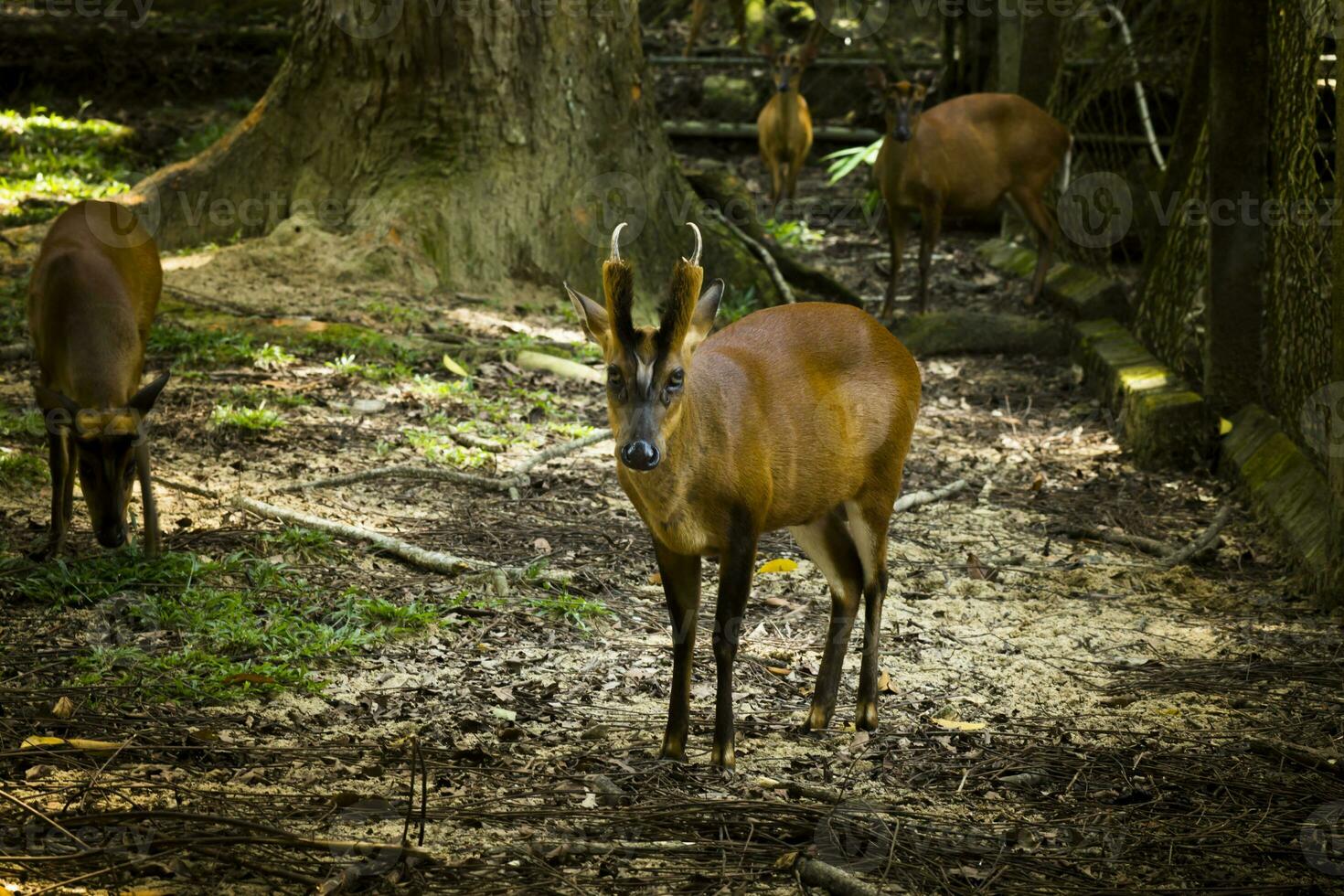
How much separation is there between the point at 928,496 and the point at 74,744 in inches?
171

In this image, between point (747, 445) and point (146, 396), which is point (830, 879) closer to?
point (747, 445)

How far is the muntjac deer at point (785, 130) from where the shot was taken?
574 inches

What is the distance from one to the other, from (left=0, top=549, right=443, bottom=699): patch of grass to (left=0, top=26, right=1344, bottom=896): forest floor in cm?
1

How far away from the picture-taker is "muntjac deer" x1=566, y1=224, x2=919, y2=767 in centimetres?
383

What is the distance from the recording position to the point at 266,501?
611 cm

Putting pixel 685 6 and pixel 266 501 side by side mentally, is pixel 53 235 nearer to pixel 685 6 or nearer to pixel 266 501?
pixel 266 501

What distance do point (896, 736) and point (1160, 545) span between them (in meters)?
2.54

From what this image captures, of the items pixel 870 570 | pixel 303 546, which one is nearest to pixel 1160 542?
pixel 870 570

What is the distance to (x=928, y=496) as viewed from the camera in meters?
7.02

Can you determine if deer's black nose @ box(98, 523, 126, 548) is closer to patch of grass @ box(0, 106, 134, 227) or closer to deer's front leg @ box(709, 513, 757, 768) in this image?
deer's front leg @ box(709, 513, 757, 768)

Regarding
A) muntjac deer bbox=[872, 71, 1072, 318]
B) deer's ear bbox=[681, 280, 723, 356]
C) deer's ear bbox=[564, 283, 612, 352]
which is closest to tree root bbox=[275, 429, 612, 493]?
deer's ear bbox=[564, 283, 612, 352]

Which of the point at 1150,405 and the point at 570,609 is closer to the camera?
the point at 570,609

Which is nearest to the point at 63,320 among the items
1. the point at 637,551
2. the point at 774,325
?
the point at 637,551

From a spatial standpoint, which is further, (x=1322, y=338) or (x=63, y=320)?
(x=1322, y=338)
